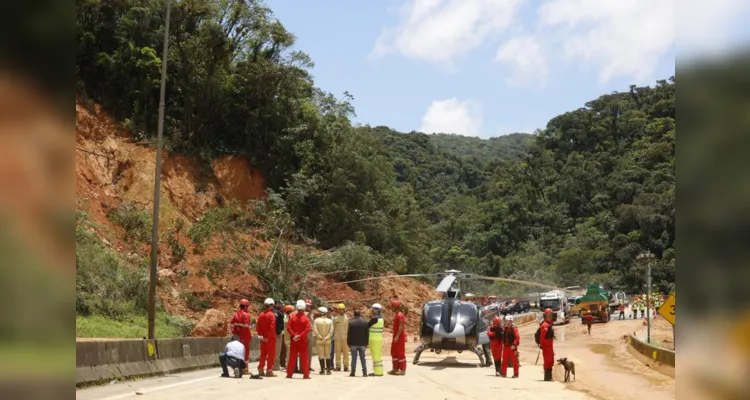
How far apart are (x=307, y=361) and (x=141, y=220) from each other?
2600cm

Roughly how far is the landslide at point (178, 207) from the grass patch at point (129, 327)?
7.63ft

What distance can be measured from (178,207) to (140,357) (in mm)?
29928

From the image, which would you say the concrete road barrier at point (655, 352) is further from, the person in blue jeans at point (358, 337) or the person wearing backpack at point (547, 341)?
the person in blue jeans at point (358, 337)

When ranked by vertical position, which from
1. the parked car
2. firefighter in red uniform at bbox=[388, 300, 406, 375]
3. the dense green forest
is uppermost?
the dense green forest

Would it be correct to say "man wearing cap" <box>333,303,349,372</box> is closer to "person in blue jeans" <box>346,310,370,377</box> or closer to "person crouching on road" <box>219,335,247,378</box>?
"person in blue jeans" <box>346,310,370,377</box>

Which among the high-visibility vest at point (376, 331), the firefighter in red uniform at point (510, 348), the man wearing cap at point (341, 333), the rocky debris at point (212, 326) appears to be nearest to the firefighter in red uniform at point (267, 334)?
the man wearing cap at point (341, 333)

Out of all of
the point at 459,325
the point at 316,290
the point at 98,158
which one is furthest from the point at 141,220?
the point at 459,325

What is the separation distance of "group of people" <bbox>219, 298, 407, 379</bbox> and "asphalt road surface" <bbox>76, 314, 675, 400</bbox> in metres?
0.50

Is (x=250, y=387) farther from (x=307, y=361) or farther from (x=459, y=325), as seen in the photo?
(x=459, y=325)

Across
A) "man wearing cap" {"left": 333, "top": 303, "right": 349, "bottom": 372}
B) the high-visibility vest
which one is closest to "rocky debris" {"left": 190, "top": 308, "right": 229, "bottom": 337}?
"man wearing cap" {"left": 333, "top": 303, "right": 349, "bottom": 372}

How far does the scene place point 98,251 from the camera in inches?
1359

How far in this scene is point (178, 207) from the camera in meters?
46.4

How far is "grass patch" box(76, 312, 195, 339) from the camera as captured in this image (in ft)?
88.1

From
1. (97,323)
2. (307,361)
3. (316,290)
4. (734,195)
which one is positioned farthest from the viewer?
(316,290)
